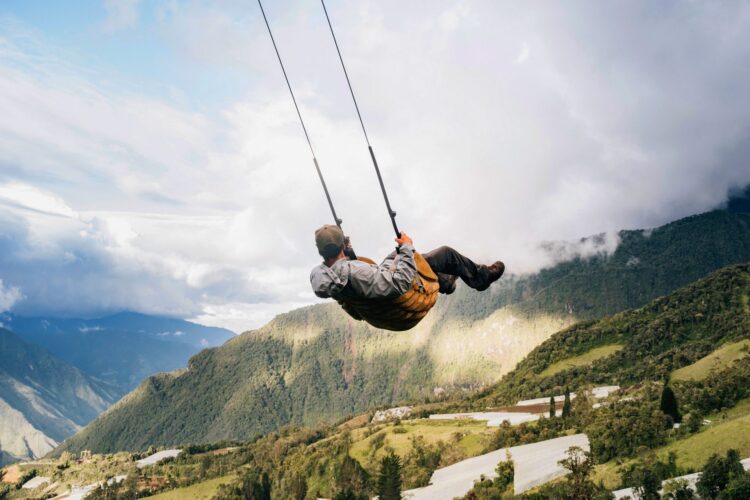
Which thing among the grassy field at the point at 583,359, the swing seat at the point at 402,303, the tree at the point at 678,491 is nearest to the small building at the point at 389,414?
the grassy field at the point at 583,359

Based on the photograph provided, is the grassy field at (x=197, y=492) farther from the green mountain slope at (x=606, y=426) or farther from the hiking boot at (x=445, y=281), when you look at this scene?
the hiking boot at (x=445, y=281)

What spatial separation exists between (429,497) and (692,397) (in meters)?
43.7

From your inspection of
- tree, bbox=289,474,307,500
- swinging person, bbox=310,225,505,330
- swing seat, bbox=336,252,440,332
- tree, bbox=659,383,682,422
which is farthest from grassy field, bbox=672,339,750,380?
swinging person, bbox=310,225,505,330

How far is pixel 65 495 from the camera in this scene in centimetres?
14988

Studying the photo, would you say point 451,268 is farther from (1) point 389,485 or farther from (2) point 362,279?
(1) point 389,485

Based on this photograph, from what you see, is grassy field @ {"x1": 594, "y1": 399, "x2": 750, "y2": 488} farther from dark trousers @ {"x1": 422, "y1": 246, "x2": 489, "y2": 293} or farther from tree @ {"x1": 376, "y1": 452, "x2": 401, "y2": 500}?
dark trousers @ {"x1": 422, "y1": 246, "x2": 489, "y2": 293}

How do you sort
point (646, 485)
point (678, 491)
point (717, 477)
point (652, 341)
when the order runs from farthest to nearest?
point (652, 341) < point (646, 485) < point (678, 491) < point (717, 477)

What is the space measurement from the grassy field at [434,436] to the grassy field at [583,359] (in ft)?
224

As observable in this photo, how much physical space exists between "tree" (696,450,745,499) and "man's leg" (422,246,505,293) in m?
46.3

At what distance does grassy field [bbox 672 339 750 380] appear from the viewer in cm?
11231

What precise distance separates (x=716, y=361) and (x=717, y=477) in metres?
85.8

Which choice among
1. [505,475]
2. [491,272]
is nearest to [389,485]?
[505,475]

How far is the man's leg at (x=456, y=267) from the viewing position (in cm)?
835

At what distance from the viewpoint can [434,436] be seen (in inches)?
4279
